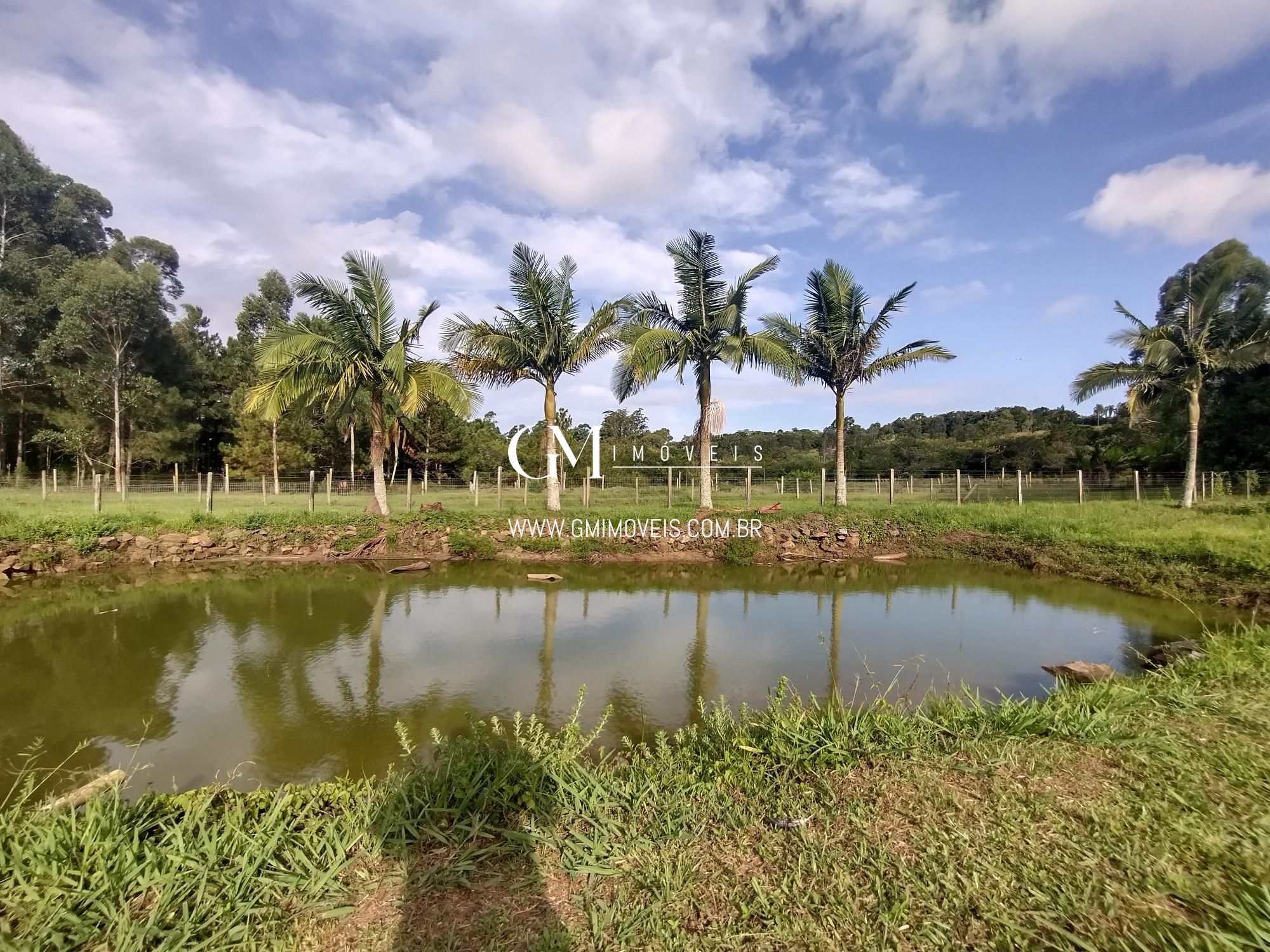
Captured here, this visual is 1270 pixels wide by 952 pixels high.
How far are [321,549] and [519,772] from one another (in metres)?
11.8

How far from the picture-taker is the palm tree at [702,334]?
14.6 metres

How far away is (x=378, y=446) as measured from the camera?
14.7 metres

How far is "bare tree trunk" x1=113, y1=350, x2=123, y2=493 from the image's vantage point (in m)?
23.3

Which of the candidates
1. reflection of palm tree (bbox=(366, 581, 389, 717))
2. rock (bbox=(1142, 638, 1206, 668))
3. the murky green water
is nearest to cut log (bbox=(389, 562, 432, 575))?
the murky green water

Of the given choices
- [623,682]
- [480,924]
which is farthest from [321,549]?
[480,924]

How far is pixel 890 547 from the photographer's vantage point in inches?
553

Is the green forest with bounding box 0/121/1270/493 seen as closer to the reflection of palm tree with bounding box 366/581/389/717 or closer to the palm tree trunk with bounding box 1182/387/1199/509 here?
the palm tree trunk with bounding box 1182/387/1199/509

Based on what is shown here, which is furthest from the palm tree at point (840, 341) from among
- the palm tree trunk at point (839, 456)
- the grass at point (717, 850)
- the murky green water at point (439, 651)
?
the grass at point (717, 850)

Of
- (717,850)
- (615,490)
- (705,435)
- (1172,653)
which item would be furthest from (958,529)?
(717,850)

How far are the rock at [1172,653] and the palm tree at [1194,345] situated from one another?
12.0 m

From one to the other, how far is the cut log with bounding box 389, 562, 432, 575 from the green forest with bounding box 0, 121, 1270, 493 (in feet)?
13.4

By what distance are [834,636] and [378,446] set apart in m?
12.0

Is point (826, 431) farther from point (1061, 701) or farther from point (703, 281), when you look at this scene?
point (1061, 701)

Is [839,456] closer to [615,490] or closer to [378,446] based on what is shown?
[615,490]
